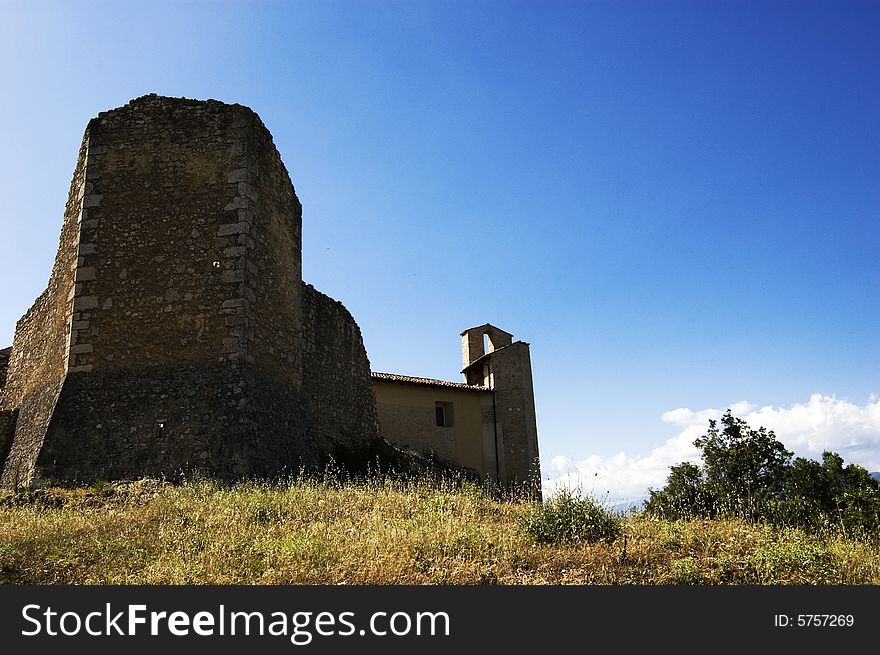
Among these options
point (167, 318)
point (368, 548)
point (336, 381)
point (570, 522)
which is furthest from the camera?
point (336, 381)

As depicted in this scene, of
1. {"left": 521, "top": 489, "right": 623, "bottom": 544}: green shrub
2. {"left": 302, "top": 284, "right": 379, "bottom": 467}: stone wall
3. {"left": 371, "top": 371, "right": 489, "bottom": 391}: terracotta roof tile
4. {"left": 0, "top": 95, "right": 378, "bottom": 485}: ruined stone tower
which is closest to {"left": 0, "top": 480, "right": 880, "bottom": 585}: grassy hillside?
{"left": 521, "top": 489, "right": 623, "bottom": 544}: green shrub

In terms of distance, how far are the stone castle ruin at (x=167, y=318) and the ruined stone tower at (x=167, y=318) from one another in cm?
3

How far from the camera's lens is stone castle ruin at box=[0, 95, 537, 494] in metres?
11.7

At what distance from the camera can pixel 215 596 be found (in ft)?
18.2

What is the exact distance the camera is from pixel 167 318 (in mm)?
12453

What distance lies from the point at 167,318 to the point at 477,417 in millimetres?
16909

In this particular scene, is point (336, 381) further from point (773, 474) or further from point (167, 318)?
point (773, 474)

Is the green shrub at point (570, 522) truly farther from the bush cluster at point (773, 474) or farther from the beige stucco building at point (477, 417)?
the beige stucco building at point (477, 417)

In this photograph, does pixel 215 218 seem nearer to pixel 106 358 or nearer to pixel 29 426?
pixel 106 358

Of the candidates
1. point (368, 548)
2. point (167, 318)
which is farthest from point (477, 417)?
point (368, 548)

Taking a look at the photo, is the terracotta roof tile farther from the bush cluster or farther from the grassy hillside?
the grassy hillside

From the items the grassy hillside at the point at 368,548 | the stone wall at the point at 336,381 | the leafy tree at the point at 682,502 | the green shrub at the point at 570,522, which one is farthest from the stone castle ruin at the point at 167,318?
the leafy tree at the point at 682,502

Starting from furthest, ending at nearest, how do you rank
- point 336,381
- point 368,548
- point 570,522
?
point 336,381 → point 570,522 → point 368,548

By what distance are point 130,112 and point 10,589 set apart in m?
10.4
